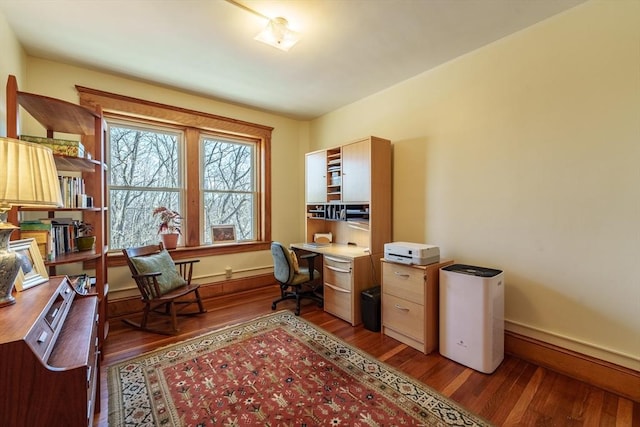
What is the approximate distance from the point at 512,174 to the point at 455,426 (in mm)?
1928

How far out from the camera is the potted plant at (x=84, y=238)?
94.4 inches

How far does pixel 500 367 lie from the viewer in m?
2.15

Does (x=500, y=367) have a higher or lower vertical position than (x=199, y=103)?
lower

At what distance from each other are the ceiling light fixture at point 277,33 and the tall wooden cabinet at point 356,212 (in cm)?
128

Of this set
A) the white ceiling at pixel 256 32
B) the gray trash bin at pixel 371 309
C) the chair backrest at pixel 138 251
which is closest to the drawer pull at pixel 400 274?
the gray trash bin at pixel 371 309

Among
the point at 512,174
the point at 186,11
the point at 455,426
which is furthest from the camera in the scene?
the point at 512,174

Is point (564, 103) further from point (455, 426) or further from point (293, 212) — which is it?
point (293, 212)

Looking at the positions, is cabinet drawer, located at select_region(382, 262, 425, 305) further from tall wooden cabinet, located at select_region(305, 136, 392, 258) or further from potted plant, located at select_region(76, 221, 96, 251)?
potted plant, located at select_region(76, 221, 96, 251)

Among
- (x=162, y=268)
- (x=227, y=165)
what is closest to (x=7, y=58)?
(x=162, y=268)

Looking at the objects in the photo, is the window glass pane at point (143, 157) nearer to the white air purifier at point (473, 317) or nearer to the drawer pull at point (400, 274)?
the drawer pull at point (400, 274)

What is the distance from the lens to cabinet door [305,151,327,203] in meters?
3.73

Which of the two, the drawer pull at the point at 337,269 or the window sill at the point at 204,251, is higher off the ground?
the window sill at the point at 204,251

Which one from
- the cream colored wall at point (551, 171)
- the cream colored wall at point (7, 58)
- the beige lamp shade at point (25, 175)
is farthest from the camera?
the cream colored wall at point (7, 58)

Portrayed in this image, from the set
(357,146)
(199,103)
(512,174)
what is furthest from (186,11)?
(512,174)
